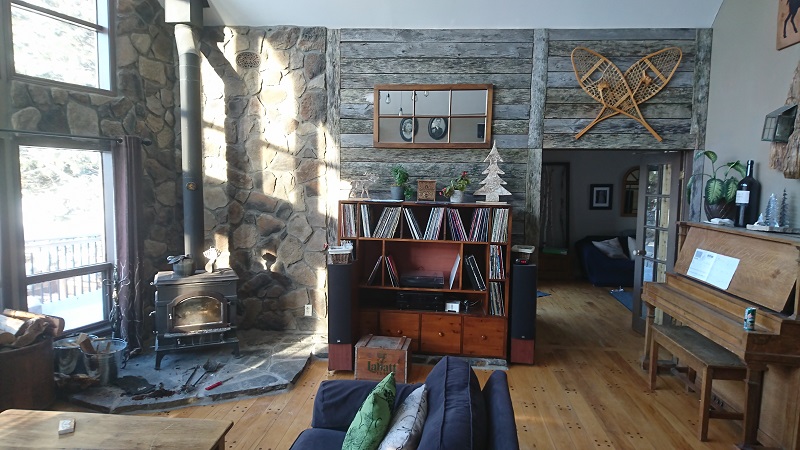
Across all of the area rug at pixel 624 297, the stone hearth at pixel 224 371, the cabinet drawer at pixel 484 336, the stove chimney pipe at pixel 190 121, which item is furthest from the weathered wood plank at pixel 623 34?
the stone hearth at pixel 224 371

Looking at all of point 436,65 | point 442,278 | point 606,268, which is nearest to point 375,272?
point 442,278

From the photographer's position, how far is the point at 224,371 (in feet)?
11.3

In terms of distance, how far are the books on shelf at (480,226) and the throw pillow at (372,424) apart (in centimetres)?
213

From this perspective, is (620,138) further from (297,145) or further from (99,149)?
(99,149)

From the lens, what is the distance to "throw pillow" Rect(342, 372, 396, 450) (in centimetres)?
164

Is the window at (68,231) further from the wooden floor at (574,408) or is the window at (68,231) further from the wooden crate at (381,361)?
the wooden crate at (381,361)

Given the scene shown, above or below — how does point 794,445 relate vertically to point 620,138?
below

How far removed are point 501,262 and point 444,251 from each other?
24.3 inches

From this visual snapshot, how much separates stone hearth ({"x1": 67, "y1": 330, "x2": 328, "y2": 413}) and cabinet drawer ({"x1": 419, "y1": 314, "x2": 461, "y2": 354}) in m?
0.93

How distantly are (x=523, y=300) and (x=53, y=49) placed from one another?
4.17 meters

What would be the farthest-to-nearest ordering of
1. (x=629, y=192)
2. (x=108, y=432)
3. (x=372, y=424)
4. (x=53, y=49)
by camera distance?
1. (x=629, y=192)
2. (x=53, y=49)
3. (x=108, y=432)
4. (x=372, y=424)

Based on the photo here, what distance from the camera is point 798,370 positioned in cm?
234

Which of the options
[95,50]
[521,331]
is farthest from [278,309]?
[95,50]

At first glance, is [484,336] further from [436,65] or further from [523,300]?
[436,65]
